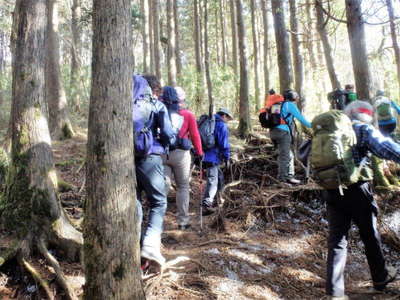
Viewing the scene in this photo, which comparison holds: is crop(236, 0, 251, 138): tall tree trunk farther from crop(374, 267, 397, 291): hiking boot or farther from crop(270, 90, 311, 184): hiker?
crop(374, 267, 397, 291): hiking boot

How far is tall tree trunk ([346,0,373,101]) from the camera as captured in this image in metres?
6.08

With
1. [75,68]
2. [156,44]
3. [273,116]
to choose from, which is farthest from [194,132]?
[75,68]

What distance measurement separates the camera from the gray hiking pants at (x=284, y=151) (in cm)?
763

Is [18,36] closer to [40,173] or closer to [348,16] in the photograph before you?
[40,173]

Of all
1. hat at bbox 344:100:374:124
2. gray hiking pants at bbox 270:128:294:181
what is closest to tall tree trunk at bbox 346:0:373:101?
gray hiking pants at bbox 270:128:294:181

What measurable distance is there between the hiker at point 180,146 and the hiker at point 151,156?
1.03 m

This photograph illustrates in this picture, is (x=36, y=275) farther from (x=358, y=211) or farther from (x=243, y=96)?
(x=243, y=96)

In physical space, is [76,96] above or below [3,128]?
above

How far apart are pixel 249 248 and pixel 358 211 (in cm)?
191

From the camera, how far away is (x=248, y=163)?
9195 mm

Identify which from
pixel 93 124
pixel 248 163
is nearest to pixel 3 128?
pixel 248 163

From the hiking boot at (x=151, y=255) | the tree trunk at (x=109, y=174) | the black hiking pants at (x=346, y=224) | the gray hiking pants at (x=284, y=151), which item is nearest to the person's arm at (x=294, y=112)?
the gray hiking pants at (x=284, y=151)

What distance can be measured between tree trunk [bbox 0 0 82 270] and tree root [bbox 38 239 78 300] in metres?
0.14

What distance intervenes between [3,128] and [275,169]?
12167 mm
